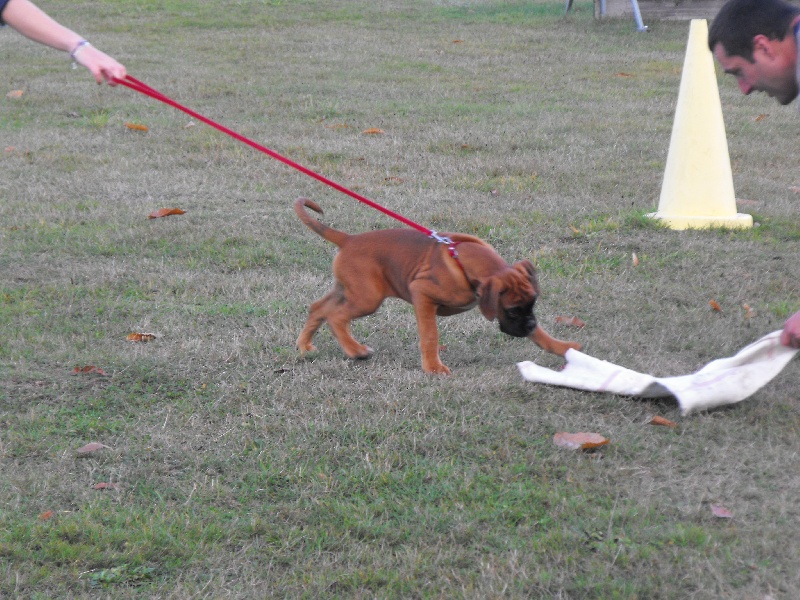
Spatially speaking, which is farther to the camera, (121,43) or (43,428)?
(121,43)

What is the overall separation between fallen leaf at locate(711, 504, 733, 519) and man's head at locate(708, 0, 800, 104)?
1639 millimetres

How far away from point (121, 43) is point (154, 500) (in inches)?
529

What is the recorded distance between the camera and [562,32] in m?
16.2

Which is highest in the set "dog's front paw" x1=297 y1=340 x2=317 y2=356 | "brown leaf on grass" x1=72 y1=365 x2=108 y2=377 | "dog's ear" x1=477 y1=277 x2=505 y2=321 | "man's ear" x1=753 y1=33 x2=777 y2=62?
"man's ear" x1=753 y1=33 x2=777 y2=62

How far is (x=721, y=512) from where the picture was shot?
10.4 ft

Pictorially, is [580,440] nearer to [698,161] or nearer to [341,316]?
[341,316]

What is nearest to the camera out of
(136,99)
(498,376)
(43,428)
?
(43,428)

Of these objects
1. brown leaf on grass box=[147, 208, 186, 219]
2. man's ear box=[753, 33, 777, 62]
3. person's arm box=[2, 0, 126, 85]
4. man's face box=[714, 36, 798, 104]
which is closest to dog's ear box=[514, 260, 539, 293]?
man's face box=[714, 36, 798, 104]

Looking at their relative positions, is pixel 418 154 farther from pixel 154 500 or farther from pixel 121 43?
pixel 121 43

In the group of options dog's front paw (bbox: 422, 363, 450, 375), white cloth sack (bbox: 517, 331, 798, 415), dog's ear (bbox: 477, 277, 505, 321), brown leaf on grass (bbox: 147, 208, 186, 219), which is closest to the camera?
white cloth sack (bbox: 517, 331, 798, 415)

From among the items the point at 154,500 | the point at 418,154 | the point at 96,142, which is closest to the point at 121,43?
the point at 96,142

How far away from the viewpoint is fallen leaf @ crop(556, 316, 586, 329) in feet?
16.5

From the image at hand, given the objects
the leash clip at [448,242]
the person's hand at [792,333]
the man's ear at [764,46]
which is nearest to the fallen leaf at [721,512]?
the person's hand at [792,333]

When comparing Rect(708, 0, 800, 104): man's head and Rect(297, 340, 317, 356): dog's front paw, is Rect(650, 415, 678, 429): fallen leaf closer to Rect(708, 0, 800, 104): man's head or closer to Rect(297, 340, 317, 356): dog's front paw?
Rect(708, 0, 800, 104): man's head
